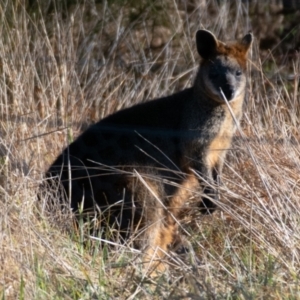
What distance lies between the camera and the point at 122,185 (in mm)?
5609

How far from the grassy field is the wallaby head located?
9.4 inches

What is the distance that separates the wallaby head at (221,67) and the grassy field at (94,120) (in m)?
0.24

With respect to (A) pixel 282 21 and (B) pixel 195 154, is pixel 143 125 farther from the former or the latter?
(A) pixel 282 21

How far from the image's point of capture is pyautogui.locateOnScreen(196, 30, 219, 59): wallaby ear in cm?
608

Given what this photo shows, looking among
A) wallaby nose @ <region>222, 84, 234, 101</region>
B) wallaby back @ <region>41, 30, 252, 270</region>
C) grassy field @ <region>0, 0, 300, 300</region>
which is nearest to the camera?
grassy field @ <region>0, 0, 300, 300</region>

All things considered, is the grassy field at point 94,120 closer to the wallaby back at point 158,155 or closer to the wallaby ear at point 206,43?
the wallaby back at point 158,155

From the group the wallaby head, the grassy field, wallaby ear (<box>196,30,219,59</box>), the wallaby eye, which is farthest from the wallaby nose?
wallaby ear (<box>196,30,219,59</box>)

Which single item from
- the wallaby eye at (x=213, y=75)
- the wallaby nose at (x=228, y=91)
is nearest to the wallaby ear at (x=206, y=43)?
the wallaby eye at (x=213, y=75)

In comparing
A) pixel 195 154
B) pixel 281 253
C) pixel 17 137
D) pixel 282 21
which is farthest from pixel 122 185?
pixel 282 21

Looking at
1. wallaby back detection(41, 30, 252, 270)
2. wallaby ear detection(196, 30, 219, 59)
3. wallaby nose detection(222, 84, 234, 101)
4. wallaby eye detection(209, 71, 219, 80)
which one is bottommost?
wallaby back detection(41, 30, 252, 270)

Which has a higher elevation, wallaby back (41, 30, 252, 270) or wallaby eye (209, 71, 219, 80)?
wallaby eye (209, 71, 219, 80)

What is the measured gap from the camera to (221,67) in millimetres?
6109

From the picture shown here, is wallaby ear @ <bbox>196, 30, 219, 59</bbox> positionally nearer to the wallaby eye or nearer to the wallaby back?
the wallaby back

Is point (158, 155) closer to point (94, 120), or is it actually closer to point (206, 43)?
point (206, 43)
